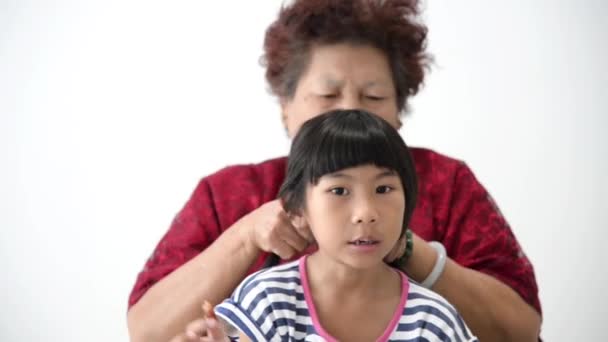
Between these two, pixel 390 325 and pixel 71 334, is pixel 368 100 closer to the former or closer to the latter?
pixel 390 325

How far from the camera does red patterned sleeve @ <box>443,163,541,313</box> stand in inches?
52.1

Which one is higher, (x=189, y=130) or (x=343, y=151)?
(x=343, y=151)

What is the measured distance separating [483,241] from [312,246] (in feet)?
1.17

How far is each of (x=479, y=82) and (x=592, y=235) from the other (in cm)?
59

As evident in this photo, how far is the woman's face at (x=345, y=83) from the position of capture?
1.34 metres

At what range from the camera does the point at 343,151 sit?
0.95 meters

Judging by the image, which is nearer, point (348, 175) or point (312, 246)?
point (348, 175)

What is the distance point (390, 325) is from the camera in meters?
0.99

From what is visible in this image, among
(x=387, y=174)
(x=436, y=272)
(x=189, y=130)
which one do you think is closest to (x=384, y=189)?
(x=387, y=174)

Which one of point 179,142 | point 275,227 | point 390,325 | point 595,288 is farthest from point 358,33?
point 595,288

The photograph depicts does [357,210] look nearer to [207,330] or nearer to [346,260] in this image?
[346,260]

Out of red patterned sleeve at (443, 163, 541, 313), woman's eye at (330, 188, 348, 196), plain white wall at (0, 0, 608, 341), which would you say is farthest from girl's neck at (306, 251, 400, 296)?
plain white wall at (0, 0, 608, 341)

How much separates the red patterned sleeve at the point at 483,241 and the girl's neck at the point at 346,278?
35 centimetres

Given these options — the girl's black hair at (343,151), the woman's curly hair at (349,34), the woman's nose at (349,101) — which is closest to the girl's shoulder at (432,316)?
the girl's black hair at (343,151)
